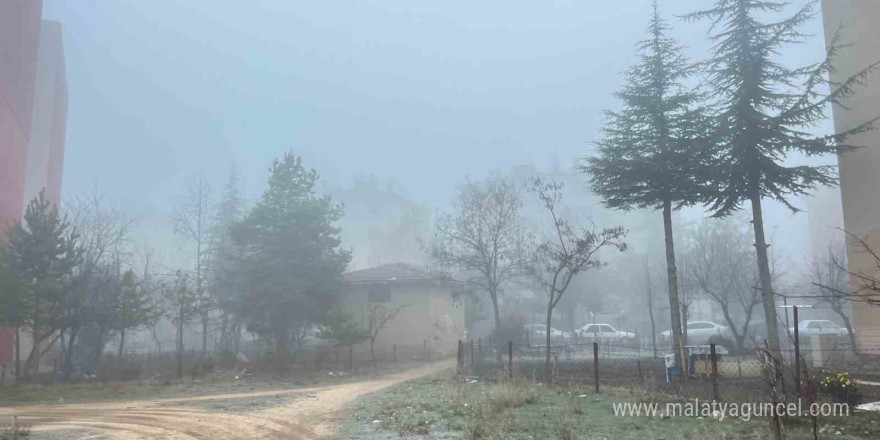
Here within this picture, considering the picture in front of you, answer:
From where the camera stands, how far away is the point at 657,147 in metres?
20.7

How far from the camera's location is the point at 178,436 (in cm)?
1054

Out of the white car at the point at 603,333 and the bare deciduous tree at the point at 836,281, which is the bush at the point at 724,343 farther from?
the white car at the point at 603,333

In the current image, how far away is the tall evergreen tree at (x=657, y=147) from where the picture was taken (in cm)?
2017

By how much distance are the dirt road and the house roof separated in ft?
48.4

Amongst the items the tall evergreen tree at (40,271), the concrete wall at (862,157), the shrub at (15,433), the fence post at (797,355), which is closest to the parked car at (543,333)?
the concrete wall at (862,157)

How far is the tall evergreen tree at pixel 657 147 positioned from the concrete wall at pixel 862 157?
20.6ft

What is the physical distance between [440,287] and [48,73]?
3249 cm

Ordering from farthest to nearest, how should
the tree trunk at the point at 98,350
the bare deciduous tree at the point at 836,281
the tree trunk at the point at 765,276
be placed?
the tree trunk at the point at 98,350
the bare deciduous tree at the point at 836,281
the tree trunk at the point at 765,276

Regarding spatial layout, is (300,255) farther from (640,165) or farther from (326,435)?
(326,435)

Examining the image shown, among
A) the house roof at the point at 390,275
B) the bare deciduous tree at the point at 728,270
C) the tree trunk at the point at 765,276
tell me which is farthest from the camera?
the house roof at the point at 390,275

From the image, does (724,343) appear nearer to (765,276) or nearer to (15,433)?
(765,276)

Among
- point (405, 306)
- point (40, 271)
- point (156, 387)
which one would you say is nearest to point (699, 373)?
point (156, 387)

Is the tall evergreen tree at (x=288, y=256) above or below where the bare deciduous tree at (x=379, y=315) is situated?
above

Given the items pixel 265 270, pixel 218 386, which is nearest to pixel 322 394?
pixel 218 386
